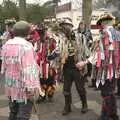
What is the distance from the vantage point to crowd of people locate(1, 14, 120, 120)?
19.5 feet

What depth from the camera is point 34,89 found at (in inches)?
231

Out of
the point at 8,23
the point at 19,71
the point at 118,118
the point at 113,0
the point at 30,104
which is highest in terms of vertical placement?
the point at 113,0

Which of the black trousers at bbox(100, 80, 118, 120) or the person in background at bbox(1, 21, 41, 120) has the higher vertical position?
the person in background at bbox(1, 21, 41, 120)

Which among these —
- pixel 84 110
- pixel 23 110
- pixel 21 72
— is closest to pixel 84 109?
pixel 84 110

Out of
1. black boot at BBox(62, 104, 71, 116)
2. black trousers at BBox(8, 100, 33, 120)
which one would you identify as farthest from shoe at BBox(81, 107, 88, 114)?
black trousers at BBox(8, 100, 33, 120)

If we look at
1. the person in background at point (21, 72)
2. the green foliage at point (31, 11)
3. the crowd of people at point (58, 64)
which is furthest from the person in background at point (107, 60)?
the green foliage at point (31, 11)

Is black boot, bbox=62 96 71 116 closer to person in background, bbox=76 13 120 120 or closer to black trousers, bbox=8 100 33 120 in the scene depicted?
person in background, bbox=76 13 120 120

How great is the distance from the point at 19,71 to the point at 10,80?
194 mm

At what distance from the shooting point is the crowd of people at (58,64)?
19.5 feet

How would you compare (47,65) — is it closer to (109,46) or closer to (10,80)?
(109,46)

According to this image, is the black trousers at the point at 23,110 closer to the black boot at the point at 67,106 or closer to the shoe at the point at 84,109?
the black boot at the point at 67,106

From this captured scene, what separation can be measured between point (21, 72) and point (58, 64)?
2432 millimetres

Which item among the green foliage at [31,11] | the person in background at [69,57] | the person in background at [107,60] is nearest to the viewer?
the person in background at [107,60]

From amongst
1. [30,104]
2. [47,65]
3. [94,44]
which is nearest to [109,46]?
[94,44]
